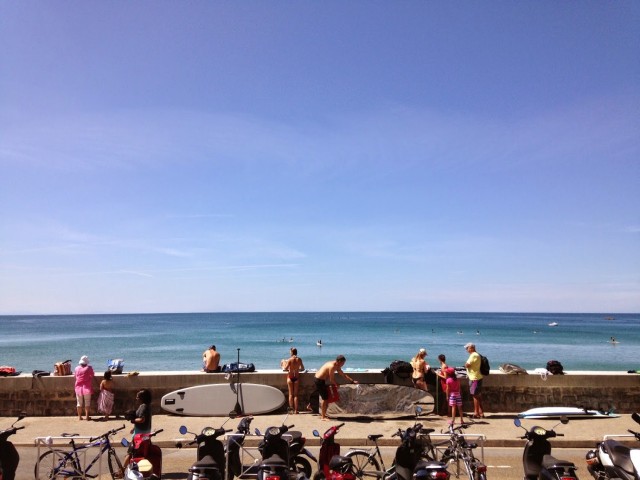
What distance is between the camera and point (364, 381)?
13258 mm

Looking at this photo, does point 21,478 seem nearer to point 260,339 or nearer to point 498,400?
point 498,400

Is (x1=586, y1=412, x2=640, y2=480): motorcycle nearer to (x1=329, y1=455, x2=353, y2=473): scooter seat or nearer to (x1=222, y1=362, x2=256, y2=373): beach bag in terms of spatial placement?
(x1=329, y1=455, x2=353, y2=473): scooter seat

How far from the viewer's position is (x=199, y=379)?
1318 cm

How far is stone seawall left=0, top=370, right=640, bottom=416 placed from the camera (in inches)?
503

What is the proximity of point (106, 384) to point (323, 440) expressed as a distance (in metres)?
7.60

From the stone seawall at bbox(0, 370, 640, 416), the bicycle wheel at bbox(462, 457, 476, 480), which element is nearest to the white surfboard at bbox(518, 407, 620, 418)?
the stone seawall at bbox(0, 370, 640, 416)

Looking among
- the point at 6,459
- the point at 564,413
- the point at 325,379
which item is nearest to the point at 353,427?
the point at 325,379

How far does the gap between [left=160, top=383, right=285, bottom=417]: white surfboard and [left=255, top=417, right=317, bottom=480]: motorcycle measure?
16.8ft

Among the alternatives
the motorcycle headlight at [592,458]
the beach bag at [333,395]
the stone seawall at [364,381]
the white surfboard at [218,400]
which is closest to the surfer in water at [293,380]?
the stone seawall at [364,381]

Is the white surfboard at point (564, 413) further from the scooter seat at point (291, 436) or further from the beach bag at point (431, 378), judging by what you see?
the scooter seat at point (291, 436)

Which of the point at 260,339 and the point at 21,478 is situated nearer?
the point at 21,478

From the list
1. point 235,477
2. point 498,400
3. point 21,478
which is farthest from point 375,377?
point 21,478

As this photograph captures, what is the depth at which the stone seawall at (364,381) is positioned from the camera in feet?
41.9

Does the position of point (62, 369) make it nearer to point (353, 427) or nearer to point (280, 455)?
point (353, 427)
